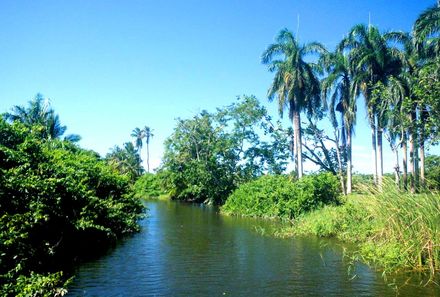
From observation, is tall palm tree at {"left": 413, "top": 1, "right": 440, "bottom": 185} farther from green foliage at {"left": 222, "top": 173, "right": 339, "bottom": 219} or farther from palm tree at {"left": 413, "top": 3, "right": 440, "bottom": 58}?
green foliage at {"left": 222, "top": 173, "right": 339, "bottom": 219}

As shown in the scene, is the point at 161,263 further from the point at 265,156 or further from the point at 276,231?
the point at 265,156

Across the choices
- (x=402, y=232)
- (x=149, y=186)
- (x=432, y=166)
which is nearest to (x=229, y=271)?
(x=402, y=232)

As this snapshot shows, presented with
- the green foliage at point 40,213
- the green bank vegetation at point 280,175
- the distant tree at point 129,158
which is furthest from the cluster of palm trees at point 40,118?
the distant tree at point 129,158

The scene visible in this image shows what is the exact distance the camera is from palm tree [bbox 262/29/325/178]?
36.4m

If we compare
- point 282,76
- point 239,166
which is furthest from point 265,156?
point 282,76

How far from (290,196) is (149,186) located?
45.4 metres

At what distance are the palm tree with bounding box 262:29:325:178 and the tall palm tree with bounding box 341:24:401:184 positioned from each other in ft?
12.8

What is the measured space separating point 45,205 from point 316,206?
64.4 ft

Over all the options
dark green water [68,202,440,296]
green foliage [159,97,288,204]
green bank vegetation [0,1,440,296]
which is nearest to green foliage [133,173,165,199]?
green bank vegetation [0,1,440,296]

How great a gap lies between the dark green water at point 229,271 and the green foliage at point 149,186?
47397 millimetres

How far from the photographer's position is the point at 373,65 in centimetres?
3506

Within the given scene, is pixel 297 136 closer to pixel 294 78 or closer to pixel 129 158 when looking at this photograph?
pixel 294 78

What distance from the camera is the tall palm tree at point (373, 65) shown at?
1364 inches

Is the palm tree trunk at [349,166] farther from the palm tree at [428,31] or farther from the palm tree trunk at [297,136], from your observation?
the palm tree at [428,31]
